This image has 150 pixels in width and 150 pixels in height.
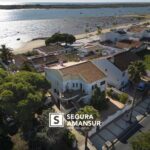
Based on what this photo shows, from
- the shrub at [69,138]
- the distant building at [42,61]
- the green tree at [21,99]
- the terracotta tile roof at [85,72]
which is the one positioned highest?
the green tree at [21,99]

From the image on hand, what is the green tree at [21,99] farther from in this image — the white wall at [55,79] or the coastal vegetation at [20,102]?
the white wall at [55,79]

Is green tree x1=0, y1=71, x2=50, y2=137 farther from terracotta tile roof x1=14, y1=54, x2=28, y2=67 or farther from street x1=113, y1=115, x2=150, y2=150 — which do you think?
terracotta tile roof x1=14, y1=54, x2=28, y2=67

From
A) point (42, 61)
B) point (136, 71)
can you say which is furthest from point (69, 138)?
point (42, 61)

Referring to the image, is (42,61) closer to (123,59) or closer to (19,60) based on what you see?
(19,60)

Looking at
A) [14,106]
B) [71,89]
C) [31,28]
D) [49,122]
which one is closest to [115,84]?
[71,89]

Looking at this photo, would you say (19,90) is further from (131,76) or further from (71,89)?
(131,76)

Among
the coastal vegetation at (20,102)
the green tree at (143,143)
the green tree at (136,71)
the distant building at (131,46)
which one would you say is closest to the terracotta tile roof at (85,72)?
the green tree at (136,71)
